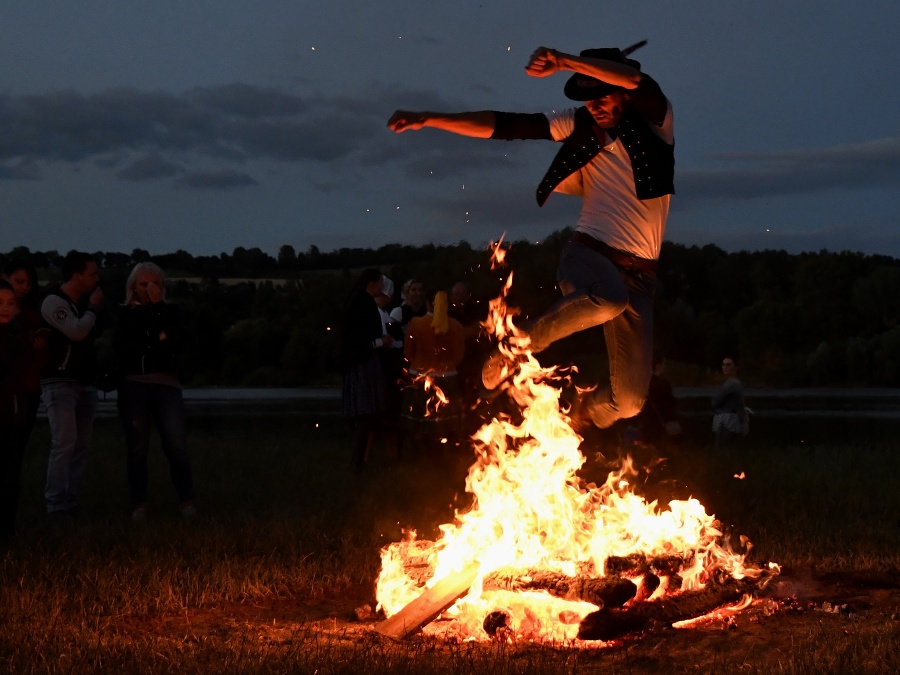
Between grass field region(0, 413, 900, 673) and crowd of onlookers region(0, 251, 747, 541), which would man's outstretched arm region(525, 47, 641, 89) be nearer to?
crowd of onlookers region(0, 251, 747, 541)

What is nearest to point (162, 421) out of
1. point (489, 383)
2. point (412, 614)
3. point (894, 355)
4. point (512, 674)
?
point (489, 383)

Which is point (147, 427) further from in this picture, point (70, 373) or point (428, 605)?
point (428, 605)

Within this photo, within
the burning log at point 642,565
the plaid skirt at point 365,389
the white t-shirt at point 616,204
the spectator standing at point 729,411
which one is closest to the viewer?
the burning log at point 642,565

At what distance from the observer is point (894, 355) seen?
52.9 meters

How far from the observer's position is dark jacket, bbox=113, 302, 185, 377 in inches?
368

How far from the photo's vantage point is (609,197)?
680 centimetres

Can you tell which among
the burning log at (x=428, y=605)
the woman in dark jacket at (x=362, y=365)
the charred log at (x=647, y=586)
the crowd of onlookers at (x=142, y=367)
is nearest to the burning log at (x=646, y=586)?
the charred log at (x=647, y=586)

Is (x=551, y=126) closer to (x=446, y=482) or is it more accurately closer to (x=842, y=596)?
(x=842, y=596)

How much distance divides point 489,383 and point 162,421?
3.49 meters

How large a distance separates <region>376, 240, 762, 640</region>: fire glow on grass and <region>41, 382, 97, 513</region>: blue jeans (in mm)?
3999

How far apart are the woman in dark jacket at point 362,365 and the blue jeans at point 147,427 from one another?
9.57 ft

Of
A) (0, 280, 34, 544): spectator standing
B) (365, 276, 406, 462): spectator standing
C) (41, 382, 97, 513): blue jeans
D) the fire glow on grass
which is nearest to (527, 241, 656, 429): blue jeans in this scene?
the fire glow on grass

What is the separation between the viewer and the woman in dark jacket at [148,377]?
9383 mm

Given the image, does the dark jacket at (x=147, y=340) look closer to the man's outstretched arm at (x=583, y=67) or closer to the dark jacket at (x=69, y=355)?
the dark jacket at (x=69, y=355)
